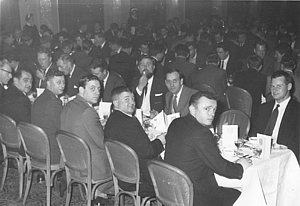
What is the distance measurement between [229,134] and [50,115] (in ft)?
6.44

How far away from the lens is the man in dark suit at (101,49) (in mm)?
9164

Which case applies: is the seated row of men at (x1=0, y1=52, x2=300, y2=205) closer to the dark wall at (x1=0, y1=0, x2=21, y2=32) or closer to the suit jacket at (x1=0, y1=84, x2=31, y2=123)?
the suit jacket at (x1=0, y1=84, x2=31, y2=123)

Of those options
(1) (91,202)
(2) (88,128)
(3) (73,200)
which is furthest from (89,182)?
(3) (73,200)

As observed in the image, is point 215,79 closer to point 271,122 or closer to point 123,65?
point 271,122

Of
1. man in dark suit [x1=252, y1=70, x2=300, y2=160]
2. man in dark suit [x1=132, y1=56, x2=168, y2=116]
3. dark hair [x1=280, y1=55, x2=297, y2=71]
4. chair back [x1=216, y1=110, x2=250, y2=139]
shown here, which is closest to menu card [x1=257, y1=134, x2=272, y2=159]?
man in dark suit [x1=252, y1=70, x2=300, y2=160]

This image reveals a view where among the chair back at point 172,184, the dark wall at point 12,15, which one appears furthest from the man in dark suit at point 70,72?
the dark wall at point 12,15

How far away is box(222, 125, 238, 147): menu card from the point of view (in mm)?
3971

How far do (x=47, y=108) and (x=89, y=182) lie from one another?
3.49ft

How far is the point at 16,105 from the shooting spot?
491cm

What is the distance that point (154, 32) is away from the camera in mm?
12328

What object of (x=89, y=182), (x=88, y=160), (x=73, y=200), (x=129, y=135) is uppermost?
(x=129, y=135)

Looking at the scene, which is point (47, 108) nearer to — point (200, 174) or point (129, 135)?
point (129, 135)

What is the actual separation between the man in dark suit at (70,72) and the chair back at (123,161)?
3.02 m

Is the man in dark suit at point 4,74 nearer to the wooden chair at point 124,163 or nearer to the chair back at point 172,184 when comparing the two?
the wooden chair at point 124,163
